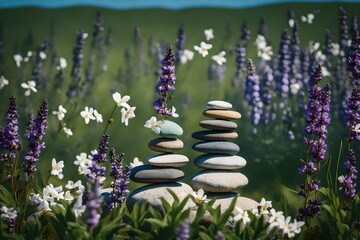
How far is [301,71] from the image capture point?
869 cm

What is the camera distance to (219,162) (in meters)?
5.43

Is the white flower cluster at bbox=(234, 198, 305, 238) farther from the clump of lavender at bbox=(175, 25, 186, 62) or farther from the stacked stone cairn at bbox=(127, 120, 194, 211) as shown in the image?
the clump of lavender at bbox=(175, 25, 186, 62)

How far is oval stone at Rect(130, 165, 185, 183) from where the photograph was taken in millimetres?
5232

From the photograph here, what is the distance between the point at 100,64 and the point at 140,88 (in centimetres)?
93

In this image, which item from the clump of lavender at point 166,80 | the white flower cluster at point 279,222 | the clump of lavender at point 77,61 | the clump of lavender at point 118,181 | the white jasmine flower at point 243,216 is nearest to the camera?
the white flower cluster at point 279,222

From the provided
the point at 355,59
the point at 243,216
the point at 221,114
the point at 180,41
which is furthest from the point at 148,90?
the point at 243,216

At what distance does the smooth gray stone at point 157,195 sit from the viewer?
5.11 m

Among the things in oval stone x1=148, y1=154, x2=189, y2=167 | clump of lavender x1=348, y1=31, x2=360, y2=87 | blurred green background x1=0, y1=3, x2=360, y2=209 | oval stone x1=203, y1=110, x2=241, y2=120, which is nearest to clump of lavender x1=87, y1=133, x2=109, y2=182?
oval stone x1=148, y1=154, x2=189, y2=167

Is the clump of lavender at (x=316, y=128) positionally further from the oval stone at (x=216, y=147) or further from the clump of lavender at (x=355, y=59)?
the oval stone at (x=216, y=147)

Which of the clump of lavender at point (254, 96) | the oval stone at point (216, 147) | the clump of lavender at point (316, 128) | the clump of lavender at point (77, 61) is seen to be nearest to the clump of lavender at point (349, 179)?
the clump of lavender at point (316, 128)

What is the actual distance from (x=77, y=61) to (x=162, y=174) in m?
3.83

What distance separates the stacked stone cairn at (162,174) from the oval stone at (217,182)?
13 cm

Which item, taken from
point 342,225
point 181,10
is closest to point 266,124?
point 342,225

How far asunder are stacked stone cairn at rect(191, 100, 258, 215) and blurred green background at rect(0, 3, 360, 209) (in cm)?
183
